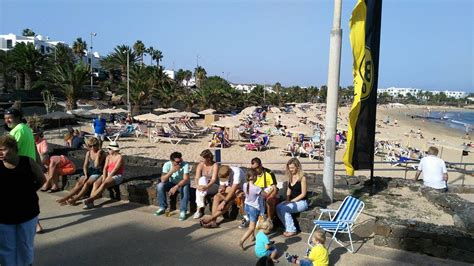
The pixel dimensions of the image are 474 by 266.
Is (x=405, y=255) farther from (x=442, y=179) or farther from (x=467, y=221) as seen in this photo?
(x=442, y=179)

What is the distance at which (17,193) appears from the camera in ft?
11.3

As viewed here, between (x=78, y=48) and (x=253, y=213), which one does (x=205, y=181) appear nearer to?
(x=253, y=213)

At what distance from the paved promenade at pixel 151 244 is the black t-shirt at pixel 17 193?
1.09 metres

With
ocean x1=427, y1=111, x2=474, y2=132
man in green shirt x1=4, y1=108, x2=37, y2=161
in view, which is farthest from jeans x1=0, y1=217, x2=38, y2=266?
ocean x1=427, y1=111, x2=474, y2=132

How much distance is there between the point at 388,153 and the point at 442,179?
14.2 m

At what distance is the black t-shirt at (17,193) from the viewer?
340 centimetres

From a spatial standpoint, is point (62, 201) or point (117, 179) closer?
point (62, 201)

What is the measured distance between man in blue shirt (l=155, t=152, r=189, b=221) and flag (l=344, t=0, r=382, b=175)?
9.54 feet

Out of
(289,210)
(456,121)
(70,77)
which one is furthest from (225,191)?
(456,121)

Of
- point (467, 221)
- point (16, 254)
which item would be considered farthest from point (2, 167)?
point (467, 221)

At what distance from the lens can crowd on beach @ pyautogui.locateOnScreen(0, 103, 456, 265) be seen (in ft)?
11.5

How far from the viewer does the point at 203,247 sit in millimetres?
4934

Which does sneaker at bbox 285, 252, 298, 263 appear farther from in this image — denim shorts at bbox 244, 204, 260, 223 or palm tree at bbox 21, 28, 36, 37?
palm tree at bbox 21, 28, 36, 37

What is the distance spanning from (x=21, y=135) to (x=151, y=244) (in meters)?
2.03
